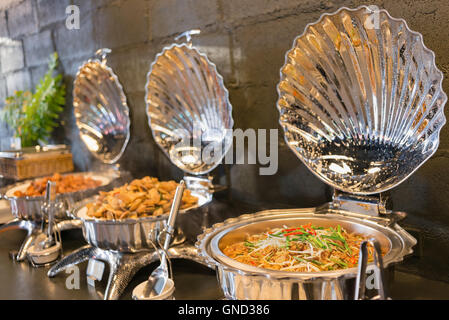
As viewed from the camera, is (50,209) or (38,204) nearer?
(50,209)

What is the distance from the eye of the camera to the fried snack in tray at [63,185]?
1567 mm

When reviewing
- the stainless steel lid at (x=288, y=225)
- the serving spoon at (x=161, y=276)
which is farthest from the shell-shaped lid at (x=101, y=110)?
the stainless steel lid at (x=288, y=225)

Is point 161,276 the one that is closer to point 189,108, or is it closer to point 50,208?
point 50,208

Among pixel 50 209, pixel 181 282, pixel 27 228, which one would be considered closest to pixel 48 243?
pixel 50 209

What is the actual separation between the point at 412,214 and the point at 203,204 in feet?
1.85

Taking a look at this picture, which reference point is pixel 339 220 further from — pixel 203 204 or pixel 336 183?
pixel 203 204

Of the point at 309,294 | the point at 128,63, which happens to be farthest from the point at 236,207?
the point at 128,63

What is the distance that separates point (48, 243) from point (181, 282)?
523mm

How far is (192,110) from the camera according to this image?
151 cm

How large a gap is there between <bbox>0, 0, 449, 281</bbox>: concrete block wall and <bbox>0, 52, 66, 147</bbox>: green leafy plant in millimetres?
60

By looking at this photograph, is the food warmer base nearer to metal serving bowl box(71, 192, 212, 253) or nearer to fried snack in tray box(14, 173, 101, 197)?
fried snack in tray box(14, 173, 101, 197)

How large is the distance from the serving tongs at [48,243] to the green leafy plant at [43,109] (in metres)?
1.03

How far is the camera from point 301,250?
86 centimetres

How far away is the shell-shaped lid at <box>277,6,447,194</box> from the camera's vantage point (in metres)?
0.90
